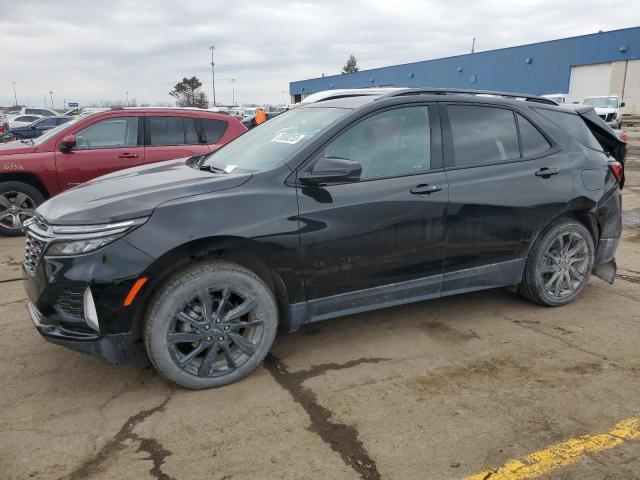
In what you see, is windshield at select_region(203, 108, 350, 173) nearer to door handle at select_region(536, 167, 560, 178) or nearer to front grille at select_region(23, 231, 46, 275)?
front grille at select_region(23, 231, 46, 275)

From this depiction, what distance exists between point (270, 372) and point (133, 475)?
3.72 feet

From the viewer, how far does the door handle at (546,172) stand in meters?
4.11

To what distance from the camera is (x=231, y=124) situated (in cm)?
795

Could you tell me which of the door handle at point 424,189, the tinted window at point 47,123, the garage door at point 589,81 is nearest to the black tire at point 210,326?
the door handle at point 424,189

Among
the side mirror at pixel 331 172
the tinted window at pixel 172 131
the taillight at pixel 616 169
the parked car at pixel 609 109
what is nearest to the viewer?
the side mirror at pixel 331 172

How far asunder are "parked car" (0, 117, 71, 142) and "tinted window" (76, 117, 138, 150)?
10.3m

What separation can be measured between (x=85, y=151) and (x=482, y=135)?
211 inches

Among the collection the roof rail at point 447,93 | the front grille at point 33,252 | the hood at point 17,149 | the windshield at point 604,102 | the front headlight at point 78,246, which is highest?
the windshield at point 604,102

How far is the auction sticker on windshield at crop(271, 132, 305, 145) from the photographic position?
3.56 metres

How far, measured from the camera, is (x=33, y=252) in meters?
3.08

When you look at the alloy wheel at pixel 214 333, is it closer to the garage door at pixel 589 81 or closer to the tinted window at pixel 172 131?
the tinted window at pixel 172 131

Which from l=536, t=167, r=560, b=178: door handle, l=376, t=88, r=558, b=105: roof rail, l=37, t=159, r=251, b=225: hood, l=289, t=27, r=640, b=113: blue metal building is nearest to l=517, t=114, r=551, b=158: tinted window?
l=536, t=167, r=560, b=178: door handle

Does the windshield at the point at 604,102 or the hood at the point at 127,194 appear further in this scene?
the windshield at the point at 604,102

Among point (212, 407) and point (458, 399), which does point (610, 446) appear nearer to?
point (458, 399)
